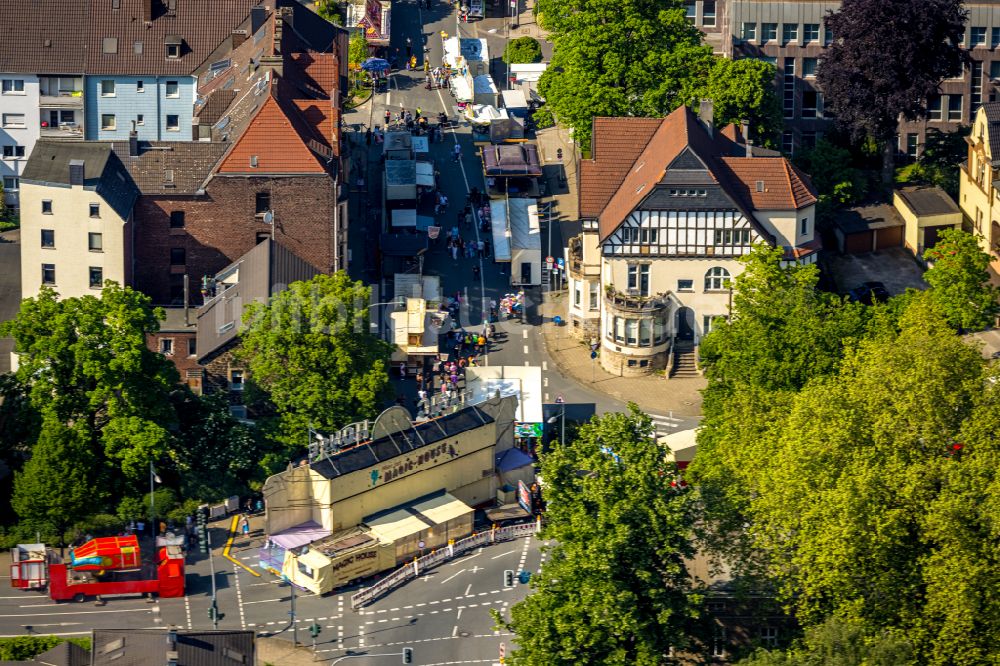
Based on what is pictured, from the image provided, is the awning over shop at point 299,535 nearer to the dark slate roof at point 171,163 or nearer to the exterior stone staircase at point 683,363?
the dark slate roof at point 171,163

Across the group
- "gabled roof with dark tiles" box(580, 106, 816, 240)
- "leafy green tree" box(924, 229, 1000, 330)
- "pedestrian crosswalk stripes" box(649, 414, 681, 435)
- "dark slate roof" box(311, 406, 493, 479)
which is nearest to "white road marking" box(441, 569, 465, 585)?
"dark slate roof" box(311, 406, 493, 479)

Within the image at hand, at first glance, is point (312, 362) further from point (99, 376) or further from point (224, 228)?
point (224, 228)

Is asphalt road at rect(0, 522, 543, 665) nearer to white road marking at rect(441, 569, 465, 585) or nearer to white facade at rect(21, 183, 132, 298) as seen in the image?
white road marking at rect(441, 569, 465, 585)

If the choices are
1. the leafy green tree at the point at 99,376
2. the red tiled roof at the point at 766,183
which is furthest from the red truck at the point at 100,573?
the red tiled roof at the point at 766,183

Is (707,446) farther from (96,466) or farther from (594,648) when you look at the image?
(96,466)

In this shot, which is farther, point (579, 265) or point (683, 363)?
point (579, 265)

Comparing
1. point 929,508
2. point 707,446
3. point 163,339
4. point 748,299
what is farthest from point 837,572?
point 163,339

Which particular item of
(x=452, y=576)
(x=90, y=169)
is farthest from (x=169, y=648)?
(x=90, y=169)
